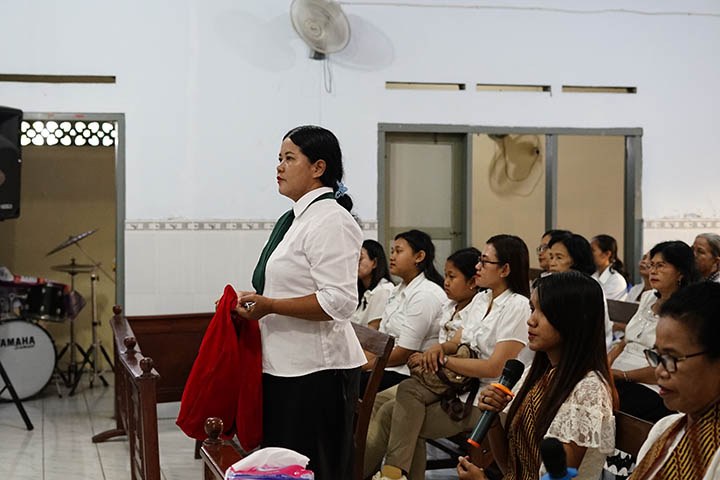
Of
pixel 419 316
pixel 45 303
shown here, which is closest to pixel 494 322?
pixel 419 316

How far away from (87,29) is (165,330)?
78.7 inches

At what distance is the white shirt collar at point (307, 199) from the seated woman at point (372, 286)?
6.99 feet

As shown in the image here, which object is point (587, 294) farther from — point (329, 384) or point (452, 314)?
point (452, 314)

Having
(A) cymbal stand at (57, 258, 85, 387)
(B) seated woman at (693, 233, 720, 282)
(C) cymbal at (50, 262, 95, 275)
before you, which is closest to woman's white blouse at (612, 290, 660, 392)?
(B) seated woman at (693, 233, 720, 282)

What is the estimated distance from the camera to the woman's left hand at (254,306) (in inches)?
93.8

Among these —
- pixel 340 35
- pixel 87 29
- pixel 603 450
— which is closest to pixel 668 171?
pixel 340 35

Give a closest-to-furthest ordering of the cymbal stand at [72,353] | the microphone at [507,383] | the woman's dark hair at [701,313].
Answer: the woman's dark hair at [701,313] < the microphone at [507,383] < the cymbal stand at [72,353]

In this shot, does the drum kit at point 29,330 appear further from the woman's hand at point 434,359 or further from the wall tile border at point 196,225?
the woman's hand at point 434,359

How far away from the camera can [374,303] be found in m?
4.64

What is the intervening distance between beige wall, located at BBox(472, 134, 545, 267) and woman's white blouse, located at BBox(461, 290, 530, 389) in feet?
8.49

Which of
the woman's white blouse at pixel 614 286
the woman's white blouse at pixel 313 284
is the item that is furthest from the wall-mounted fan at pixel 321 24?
the woman's white blouse at pixel 313 284

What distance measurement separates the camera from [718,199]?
21.4 ft

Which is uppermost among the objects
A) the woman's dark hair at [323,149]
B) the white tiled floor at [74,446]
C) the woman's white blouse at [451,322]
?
the woman's dark hair at [323,149]

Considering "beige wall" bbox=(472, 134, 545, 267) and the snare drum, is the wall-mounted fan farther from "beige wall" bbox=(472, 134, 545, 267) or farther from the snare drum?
the snare drum
